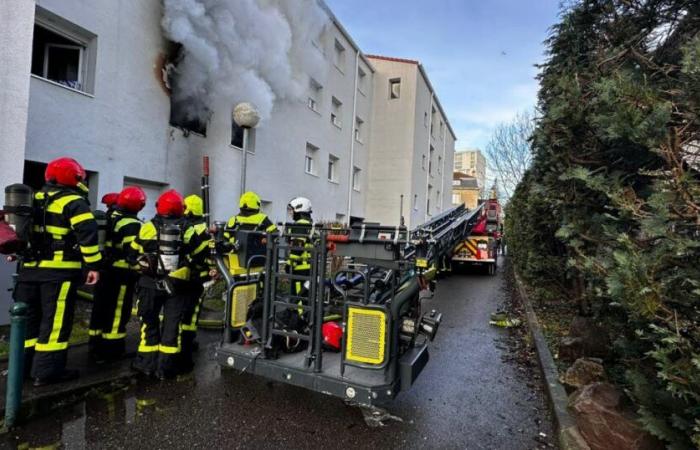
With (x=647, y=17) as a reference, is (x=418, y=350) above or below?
below

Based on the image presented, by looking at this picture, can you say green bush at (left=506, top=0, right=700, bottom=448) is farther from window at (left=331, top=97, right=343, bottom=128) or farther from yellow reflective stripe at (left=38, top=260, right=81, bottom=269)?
window at (left=331, top=97, right=343, bottom=128)

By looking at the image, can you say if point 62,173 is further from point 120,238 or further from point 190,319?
point 190,319

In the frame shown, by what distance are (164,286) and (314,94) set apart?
12.2 m

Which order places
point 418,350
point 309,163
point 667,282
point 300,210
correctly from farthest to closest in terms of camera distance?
point 309,163
point 300,210
point 418,350
point 667,282

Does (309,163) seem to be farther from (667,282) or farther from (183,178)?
(667,282)

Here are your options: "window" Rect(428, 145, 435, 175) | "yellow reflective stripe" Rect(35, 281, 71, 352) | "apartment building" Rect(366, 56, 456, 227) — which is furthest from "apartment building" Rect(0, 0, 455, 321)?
"window" Rect(428, 145, 435, 175)

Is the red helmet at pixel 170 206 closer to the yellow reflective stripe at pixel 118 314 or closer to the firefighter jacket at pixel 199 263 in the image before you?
the firefighter jacket at pixel 199 263

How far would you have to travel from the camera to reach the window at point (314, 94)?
14.4 metres

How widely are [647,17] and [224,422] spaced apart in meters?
5.11

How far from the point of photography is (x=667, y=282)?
2.32 meters

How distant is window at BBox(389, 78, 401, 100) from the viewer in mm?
21359

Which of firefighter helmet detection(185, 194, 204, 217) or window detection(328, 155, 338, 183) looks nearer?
firefighter helmet detection(185, 194, 204, 217)

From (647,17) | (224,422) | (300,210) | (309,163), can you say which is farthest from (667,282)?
(309,163)

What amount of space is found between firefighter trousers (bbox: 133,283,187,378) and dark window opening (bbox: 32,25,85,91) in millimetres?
4792
